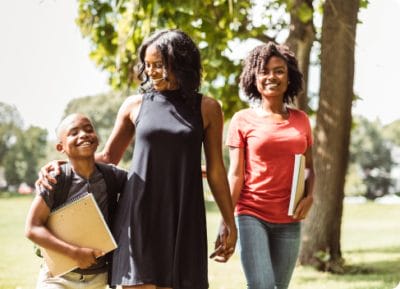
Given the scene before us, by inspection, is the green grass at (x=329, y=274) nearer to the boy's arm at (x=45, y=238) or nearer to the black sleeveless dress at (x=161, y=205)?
the black sleeveless dress at (x=161, y=205)

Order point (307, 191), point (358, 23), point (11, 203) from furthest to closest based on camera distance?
point (11, 203)
point (358, 23)
point (307, 191)

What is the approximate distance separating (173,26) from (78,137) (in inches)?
196

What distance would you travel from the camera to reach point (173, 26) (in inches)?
314

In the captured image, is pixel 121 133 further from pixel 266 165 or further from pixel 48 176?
pixel 266 165

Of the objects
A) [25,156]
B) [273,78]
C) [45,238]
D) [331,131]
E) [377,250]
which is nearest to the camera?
[45,238]

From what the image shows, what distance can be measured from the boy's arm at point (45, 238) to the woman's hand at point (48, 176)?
0.20ft

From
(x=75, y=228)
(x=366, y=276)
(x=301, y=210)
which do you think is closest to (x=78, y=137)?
(x=75, y=228)

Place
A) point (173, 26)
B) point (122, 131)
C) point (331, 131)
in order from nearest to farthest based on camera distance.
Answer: point (122, 131) → point (173, 26) → point (331, 131)

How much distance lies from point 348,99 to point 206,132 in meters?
5.82

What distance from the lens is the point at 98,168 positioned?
3.28 m

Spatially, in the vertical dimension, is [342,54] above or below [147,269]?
above

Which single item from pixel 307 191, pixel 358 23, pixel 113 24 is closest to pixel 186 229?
pixel 307 191

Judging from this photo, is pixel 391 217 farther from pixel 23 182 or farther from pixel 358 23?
pixel 23 182

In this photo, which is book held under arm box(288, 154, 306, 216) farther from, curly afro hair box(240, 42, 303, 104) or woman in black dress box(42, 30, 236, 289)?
woman in black dress box(42, 30, 236, 289)
